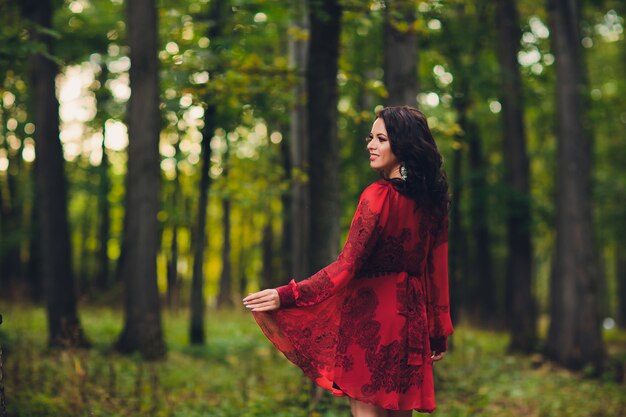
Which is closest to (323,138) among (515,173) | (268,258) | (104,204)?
(515,173)

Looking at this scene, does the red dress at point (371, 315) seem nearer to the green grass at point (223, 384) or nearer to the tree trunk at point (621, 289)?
the green grass at point (223, 384)

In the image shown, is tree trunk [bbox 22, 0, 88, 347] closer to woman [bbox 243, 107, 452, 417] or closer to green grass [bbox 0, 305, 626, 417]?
green grass [bbox 0, 305, 626, 417]

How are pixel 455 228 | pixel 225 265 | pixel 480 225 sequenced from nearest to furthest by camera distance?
pixel 480 225, pixel 455 228, pixel 225 265

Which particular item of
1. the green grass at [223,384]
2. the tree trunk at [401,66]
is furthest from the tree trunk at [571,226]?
the tree trunk at [401,66]

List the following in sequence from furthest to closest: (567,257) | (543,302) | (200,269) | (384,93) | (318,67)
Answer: (543,302)
(200,269)
(567,257)
(384,93)
(318,67)

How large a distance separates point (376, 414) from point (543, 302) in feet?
166

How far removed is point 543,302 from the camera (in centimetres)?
5119

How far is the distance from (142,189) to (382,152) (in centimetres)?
725

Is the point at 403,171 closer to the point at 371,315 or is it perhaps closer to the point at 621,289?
the point at 371,315

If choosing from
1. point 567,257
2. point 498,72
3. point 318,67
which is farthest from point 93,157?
point 318,67

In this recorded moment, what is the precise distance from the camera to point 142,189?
34.0 feet

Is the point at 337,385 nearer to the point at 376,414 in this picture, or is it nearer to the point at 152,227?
the point at 376,414

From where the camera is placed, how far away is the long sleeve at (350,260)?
3.60m

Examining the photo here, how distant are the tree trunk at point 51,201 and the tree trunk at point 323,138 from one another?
5187 millimetres
